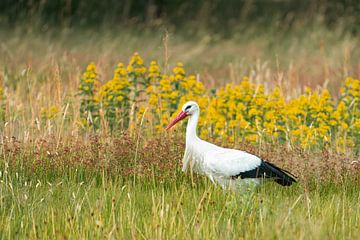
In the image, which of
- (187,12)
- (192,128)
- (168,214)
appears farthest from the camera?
(187,12)

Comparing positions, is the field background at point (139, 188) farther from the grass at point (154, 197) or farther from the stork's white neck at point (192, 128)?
the stork's white neck at point (192, 128)

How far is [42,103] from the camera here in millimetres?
9516

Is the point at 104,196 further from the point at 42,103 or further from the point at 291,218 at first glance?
the point at 42,103

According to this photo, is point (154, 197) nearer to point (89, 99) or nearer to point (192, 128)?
point (192, 128)

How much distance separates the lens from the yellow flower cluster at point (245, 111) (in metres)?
8.40

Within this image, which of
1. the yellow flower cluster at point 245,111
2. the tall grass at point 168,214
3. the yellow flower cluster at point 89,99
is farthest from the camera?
the yellow flower cluster at point 89,99

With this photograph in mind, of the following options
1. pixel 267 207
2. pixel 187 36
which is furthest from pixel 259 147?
pixel 187 36

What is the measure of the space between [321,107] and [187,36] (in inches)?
513

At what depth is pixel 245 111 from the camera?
8742 millimetres

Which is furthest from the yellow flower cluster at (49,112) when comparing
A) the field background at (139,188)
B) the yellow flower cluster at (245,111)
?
the yellow flower cluster at (245,111)

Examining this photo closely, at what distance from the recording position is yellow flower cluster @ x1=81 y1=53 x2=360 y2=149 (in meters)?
8.40

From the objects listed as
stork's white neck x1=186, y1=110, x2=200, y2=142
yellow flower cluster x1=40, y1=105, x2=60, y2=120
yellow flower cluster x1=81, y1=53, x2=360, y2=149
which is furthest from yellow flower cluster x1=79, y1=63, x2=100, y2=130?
stork's white neck x1=186, y1=110, x2=200, y2=142

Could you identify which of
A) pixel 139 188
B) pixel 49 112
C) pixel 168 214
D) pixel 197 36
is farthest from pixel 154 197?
pixel 197 36

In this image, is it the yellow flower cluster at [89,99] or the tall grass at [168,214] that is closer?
the tall grass at [168,214]
